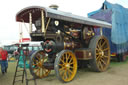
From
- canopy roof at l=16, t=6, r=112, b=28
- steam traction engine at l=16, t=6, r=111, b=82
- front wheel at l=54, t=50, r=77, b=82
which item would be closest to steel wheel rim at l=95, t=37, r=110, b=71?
steam traction engine at l=16, t=6, r=111, b=82

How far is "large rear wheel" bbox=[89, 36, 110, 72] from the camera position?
568 centimetres

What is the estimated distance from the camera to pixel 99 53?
6070 mm

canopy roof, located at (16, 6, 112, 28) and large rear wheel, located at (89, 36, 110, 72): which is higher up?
canopy roof, located at (16, 6, 112, 28)

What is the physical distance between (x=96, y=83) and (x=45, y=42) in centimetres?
213

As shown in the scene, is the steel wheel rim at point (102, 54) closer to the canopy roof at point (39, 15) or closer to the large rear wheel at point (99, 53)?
the large rear wheel at point (99, 53)

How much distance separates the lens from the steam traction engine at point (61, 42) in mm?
4496

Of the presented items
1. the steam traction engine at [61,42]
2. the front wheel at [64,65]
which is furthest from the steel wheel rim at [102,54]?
the front wheel at [64,65]

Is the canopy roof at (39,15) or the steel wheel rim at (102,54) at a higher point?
the canopy roof at (39,15)

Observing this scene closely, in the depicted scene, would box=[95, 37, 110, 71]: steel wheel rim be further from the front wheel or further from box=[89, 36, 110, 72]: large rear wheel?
the front wheel

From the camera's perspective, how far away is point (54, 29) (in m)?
4.86

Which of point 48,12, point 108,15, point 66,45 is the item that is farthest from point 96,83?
point 108,15

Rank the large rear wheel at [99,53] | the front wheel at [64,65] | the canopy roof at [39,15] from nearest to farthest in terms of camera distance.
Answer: the front wheel at [64,65] → the canopy roof at [39,15] → the large rear wheel at [99,53]

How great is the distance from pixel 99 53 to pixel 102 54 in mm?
186

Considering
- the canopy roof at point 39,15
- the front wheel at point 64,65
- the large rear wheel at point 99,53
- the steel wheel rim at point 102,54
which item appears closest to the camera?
the front wheel at point 64,65
